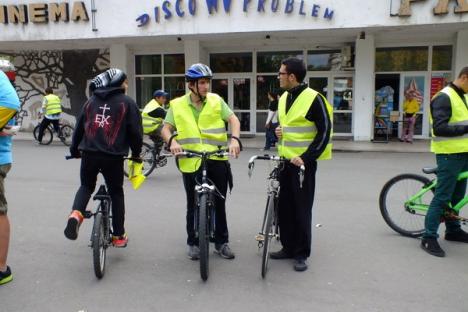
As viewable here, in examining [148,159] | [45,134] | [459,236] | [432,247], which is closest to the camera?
[432,247]

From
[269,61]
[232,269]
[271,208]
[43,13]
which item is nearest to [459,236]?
[271,208]

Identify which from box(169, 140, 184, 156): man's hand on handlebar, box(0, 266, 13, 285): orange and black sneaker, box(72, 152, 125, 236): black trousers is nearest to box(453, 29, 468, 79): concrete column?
box(169, 140, 184, 156): man's hand on handlebar

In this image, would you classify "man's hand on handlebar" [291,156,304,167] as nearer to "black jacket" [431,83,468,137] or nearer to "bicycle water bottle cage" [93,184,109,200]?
"black jacket" [431,83,468,137]

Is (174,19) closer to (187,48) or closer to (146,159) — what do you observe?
(187,48)

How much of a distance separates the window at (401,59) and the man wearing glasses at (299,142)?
43.2ft

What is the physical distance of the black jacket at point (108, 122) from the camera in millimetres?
4094

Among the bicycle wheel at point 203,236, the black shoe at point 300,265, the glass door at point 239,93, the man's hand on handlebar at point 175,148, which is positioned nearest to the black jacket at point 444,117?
the black shoe at point 300,265

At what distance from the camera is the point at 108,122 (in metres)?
4.09

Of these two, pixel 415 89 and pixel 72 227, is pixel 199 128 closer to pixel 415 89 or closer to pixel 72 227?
pixel 72 227

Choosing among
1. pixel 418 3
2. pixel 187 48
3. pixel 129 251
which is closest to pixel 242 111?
pixel 187 48

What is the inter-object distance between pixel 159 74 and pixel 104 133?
590 inches

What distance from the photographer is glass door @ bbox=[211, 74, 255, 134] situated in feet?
59.1

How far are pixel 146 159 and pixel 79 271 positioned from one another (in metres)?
5.08

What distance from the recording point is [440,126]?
14.7 feet
